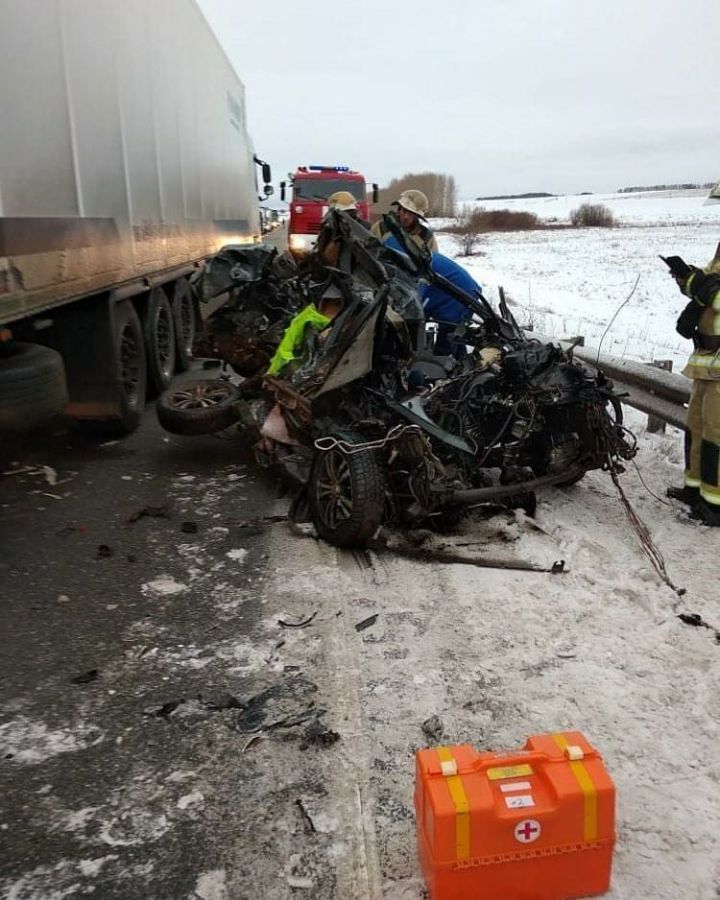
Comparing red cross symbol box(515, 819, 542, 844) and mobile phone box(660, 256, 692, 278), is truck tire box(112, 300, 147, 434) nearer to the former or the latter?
mobile phone box(660, 256, 692, 278)

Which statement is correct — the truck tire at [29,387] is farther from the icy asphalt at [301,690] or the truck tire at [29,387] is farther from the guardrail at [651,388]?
the guardrail at [651,388]

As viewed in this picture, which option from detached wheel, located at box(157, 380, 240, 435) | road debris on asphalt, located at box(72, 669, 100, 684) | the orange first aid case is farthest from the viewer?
detached wheel, located at box(157, 380, 240, 435)

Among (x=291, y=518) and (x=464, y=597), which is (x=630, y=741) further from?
(x=291, y=518)

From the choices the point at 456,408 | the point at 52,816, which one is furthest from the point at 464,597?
the point at 52,816

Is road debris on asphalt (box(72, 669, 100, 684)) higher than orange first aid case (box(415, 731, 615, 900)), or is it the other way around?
orange first aid case (box(415, 731, 615, 900))

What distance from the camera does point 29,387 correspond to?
4098mm

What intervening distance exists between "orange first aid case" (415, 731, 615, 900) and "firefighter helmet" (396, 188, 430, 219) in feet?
17.8

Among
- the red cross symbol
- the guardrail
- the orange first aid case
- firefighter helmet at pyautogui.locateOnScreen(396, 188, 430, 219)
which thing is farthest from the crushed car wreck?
the red cross symbol

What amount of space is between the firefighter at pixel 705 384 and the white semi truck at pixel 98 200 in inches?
154

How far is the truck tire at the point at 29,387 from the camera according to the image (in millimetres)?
4023

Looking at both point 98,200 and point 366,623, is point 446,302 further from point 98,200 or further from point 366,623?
point 366,623

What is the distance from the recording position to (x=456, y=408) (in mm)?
4426

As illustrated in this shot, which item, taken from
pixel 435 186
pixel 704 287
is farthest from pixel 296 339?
pixel 435 186

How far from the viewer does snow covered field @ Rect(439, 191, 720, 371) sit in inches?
482
